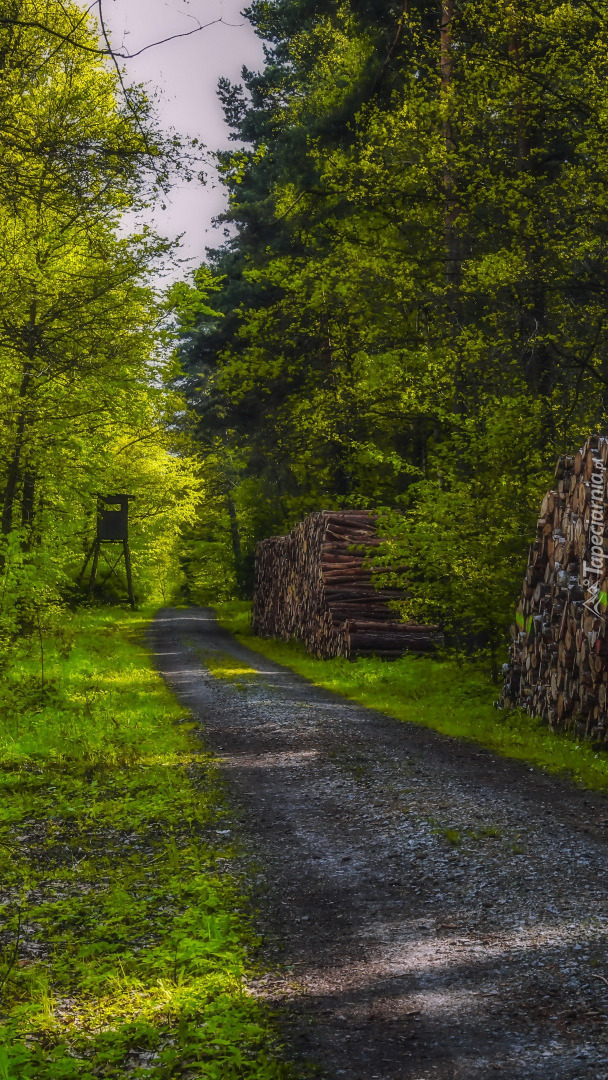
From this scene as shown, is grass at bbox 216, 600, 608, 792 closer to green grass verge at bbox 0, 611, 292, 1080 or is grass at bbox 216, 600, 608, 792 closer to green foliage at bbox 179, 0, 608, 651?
green foliage at bbox 179, 0, 608, 651

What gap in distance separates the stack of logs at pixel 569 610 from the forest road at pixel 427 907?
1.20 meters

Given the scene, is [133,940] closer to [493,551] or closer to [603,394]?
[493,551]

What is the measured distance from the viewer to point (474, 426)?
13.0 meters

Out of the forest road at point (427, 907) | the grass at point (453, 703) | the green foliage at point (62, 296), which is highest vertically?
the green foliage at point (62, 296)

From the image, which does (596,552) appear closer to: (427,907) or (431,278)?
(427,907)

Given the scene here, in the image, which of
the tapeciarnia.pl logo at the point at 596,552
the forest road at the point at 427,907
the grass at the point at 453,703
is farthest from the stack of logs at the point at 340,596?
the forest road at the point at 427,907

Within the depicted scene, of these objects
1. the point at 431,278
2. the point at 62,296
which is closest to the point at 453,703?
the point at 62,296

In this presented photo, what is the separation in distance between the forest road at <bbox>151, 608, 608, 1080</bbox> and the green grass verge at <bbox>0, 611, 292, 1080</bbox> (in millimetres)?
217

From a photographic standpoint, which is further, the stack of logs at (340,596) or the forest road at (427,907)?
the stack of logs at (340,596)

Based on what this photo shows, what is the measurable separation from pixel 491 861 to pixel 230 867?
157 cm

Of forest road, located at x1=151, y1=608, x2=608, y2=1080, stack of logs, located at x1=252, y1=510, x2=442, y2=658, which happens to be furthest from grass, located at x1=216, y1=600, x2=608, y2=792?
stack of logs, located at x1=252, y1=510, x2=442, y2=658

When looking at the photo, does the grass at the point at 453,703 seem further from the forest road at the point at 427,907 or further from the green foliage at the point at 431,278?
the green foliage at the point at 431,278

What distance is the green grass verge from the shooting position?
3.55 meters

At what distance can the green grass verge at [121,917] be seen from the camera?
Result: 3.55m
